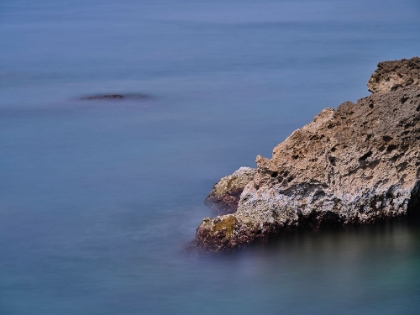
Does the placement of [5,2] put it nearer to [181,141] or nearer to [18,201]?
[181,141]

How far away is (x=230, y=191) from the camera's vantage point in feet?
48.8

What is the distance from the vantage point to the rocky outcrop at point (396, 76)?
48.9ft

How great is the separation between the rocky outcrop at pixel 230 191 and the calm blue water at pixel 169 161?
1.03ft

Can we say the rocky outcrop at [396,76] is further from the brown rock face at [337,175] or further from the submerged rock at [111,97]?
the submerged rock at [111,97]

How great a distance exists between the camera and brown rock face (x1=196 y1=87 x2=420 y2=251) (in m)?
13.0

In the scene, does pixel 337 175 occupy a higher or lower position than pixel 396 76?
lower

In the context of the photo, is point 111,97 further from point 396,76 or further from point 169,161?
point 396,76

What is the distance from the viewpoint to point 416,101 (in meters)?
13.4

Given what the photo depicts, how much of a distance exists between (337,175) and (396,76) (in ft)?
9.46

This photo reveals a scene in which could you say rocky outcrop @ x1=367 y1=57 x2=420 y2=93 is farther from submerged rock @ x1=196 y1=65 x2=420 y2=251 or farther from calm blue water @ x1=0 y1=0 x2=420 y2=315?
calm blue water @ x1=0 y1=0 x2=420 y2=315

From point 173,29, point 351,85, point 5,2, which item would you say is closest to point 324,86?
point 351,85

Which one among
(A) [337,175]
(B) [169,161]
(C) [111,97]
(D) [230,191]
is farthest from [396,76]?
(C) [111,97]

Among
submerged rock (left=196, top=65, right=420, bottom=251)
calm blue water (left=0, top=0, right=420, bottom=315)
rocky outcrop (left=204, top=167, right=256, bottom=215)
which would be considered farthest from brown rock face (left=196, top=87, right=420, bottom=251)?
rocky outcrop (left=204, top=167, right=256, bottom=215)

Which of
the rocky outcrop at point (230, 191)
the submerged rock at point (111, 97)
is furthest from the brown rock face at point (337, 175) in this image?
the submerged rock at point (111, 97)
